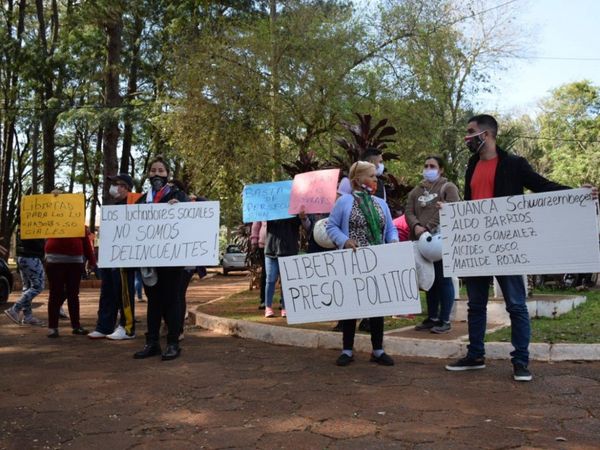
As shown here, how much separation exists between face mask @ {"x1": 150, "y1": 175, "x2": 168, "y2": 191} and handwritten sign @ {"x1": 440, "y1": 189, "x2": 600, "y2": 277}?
9.27 feet

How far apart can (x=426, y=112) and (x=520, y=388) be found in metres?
14.9

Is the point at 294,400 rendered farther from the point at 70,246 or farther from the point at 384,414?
the point at 70,246

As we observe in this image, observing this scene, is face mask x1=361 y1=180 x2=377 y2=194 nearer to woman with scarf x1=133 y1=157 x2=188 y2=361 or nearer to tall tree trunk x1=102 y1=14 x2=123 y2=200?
woman with scarf x1=133 y1=157 x2=188 y2=361

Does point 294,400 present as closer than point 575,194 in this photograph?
Yes

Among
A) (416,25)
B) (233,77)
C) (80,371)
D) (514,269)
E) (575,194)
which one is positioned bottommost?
(80,371)

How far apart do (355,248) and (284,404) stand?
62.2 inches

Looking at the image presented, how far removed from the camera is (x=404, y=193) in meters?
8.47

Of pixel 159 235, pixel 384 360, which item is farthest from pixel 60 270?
pixel 384 360

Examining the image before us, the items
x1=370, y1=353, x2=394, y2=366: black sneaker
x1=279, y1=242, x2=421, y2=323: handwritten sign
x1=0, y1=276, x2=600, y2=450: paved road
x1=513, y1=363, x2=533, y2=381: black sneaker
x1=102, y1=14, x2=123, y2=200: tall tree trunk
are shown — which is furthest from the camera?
x1=102, y1=14, x2=123, y2=200: tall tree trunk

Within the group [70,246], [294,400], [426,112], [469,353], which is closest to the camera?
[294,400]

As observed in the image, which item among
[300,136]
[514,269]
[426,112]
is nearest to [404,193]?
[514,269]

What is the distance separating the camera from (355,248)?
5.20 m

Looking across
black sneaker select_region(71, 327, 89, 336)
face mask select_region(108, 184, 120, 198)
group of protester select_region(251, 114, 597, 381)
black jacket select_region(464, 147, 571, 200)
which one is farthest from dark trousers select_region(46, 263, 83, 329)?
black jacket select_region(464, 147, 571, 200)

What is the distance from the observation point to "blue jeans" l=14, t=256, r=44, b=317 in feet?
26.6
